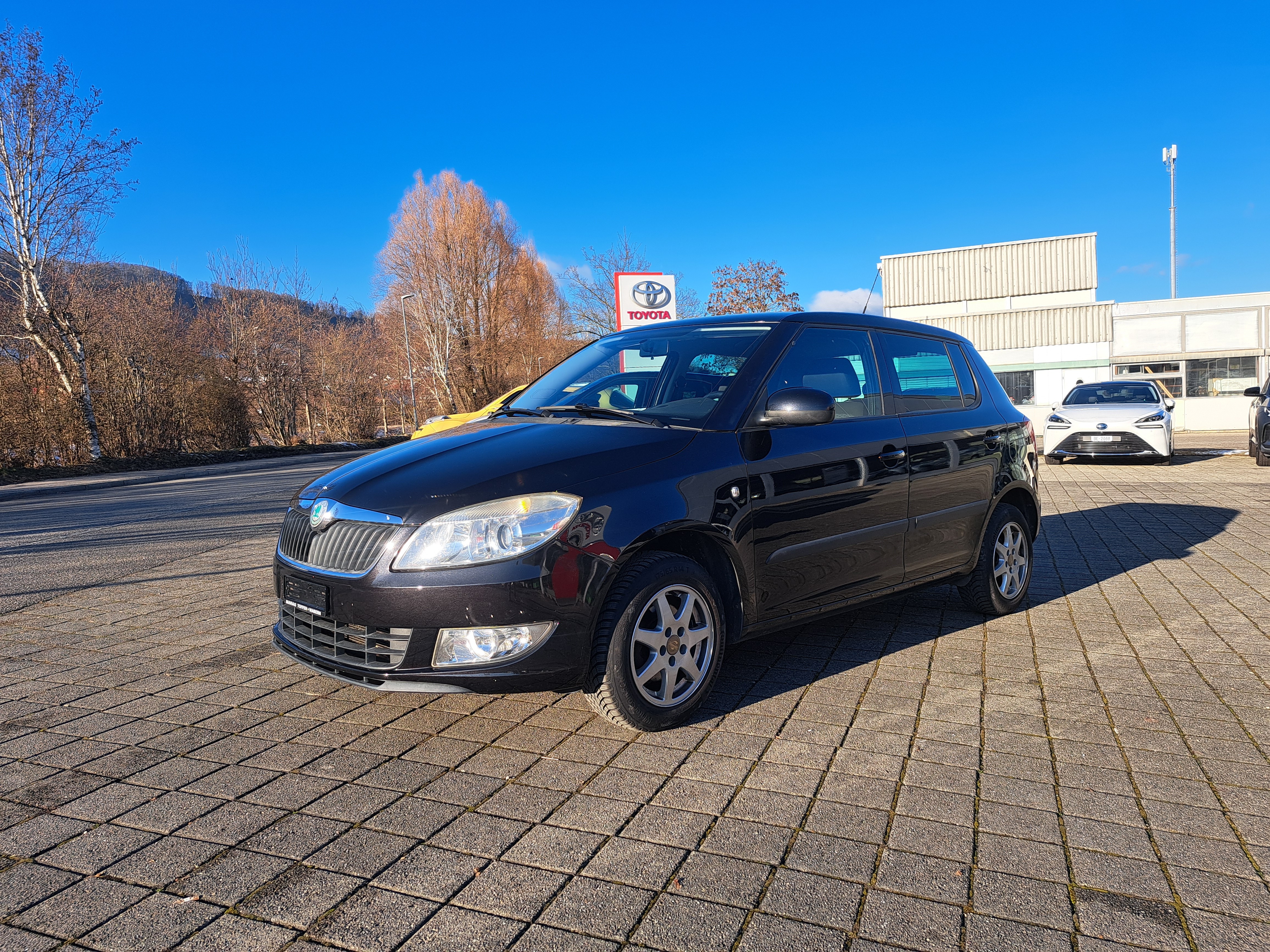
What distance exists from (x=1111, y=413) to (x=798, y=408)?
1490 cm

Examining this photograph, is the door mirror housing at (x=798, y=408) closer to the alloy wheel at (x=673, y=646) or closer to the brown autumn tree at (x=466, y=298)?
the alloy wheel at (x=673, y=646)

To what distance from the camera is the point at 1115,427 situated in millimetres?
16047

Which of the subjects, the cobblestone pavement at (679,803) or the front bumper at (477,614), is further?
the front bumper at (477,614)

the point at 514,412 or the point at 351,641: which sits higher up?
the point at 514,412

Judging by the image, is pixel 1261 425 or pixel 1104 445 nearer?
pixel 1261 425

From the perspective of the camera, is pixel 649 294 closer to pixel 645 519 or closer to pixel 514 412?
pixel 514 412

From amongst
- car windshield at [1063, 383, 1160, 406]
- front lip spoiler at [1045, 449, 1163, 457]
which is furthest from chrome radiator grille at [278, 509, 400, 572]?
car windshield at [1063, 383, 1160, 406]

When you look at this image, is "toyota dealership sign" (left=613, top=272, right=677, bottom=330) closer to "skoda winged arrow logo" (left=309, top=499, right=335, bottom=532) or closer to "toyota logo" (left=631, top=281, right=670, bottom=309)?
"toyota logo" (left=631, top=281, right=670, bottom=309)

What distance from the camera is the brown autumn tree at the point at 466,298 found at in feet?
144

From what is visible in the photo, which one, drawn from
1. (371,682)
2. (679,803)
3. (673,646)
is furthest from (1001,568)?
(371,682)

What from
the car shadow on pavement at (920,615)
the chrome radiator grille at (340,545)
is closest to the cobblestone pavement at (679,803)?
the car shadow on pavement at (920,615)

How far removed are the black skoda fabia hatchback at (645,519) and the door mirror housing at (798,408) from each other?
0.01 meters

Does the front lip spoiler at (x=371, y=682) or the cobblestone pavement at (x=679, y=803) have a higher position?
the front lip spoiler at (x=371, y=682)

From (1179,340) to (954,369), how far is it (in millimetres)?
30709
